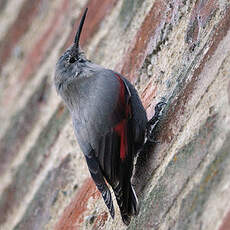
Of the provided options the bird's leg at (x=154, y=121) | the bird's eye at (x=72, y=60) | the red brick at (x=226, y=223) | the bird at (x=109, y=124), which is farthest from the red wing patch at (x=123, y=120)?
the red brick at (x=226, y=223)

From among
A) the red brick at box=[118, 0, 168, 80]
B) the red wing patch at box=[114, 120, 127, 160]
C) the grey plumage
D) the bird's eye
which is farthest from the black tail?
the bird's eye

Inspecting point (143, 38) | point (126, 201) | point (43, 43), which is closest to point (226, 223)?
point (126, 201)

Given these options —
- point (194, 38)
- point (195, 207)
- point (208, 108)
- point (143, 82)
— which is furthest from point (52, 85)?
point (195, 207)

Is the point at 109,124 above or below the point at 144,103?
below

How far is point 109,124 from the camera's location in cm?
279

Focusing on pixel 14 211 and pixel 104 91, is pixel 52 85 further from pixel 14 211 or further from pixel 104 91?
pixel 14 211

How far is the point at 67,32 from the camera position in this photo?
121 inches

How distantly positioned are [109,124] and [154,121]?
26 centimetres

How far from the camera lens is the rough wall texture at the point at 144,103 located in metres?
1.51

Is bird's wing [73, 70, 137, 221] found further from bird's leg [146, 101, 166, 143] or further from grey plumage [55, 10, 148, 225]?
bird's leg [146, 101, 166, 143]

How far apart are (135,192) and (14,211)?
73 cm

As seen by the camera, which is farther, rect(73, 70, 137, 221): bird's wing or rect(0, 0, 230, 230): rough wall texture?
rect(73, 70, 137, 221): bird's wing

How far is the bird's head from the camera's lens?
3.22 m

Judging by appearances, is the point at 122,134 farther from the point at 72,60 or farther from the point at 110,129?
the point at 72,60
